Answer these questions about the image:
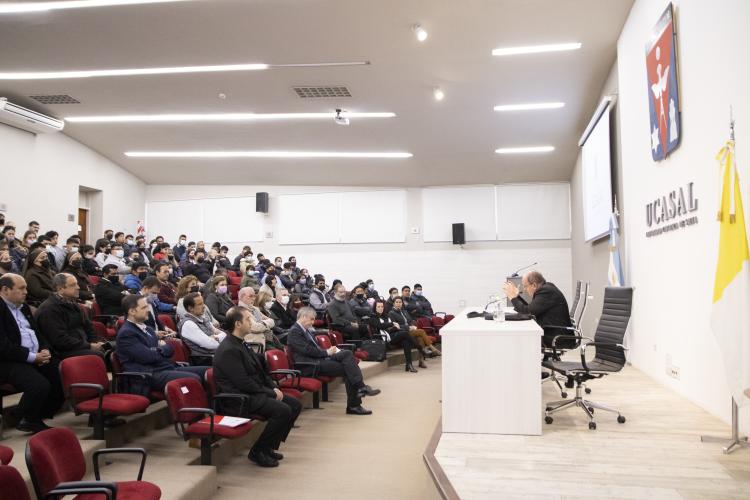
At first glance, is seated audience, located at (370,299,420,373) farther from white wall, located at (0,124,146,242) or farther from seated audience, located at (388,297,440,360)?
white wall, located at (0,124,146,242)

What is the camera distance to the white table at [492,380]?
3.69 metres

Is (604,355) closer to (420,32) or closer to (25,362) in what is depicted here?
(25,362)

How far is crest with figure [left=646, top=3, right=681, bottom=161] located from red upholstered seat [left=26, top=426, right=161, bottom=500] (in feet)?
15.9

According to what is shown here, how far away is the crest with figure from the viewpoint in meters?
4.91

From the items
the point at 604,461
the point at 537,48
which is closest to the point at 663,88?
the point at 537,48

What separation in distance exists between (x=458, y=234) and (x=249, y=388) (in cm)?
993

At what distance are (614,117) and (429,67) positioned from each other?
2632mm

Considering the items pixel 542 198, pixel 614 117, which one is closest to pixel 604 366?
pixel 614 117

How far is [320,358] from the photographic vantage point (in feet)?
18.7

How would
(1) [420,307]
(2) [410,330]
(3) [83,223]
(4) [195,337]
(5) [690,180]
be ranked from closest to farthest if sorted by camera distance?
1. (5) [690,180]
2. (4) [195,337]
3. (2) [410,330]
4. (1) [420,307]
5. (3) [83,223]

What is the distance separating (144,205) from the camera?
47.5 ft

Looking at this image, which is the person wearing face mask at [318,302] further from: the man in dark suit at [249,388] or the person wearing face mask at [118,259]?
the man in dark suit at [249,388]

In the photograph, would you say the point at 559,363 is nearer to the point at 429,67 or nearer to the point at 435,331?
the point at 429,67

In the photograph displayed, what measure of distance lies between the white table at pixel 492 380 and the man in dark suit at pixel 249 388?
3.86 ft
